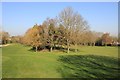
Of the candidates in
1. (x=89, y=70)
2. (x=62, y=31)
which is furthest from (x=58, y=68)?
(x=62, y=31)

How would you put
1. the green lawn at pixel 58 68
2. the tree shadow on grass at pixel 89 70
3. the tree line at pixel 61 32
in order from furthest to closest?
the tree line at pixel 61 32, the green lawn at pixel 58 68, the tree shadow on grass at pixel 89 70

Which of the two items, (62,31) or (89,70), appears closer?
(89,70)

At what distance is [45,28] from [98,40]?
5503 cm

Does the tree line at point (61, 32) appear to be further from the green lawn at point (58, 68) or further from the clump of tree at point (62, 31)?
the green lawn at point (58, 68)

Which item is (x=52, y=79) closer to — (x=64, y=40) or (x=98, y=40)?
(x=64, y=40)

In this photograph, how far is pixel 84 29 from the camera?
171 feet

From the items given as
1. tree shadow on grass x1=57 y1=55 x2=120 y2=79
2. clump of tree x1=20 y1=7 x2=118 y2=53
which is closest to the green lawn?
tree shadow on grass x1=57 y1=55 x2=120 y2=79

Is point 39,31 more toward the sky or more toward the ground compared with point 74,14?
more toward the ground

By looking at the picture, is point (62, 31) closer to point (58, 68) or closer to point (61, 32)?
point (61, 32)

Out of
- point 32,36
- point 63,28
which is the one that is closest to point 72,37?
point 63,28

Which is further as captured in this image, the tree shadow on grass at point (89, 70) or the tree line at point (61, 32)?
the tree line at point (61, 32)

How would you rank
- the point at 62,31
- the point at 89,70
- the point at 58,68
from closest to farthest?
1. the point at 89,70
2. the point at 58,68
3. the point at 62,31

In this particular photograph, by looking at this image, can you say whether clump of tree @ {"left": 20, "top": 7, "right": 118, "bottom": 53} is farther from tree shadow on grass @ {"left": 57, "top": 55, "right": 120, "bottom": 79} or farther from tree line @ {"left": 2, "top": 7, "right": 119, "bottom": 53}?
tree shadow on grass @ {"left": 57, "top": 55, "right": 120, "bottom": 79}

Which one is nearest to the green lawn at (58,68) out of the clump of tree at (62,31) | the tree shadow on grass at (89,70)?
the tree shadow on grass at (89,70)
